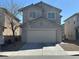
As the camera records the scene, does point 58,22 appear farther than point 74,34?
No

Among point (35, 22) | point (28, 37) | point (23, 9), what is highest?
point (23, 9)

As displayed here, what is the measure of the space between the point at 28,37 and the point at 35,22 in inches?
123

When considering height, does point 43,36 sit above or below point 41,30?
below

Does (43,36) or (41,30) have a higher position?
(41,30)

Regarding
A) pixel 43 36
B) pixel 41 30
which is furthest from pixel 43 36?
pixel 41 30

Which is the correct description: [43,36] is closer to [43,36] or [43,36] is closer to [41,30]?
[43,36]

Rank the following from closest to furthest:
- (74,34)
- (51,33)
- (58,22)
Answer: (51,33), (58,22), (74,34)

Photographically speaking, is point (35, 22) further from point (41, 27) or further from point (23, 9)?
point (23, 9)

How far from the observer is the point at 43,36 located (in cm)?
4056

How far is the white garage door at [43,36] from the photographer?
40.5m

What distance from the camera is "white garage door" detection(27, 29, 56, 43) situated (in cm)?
4053

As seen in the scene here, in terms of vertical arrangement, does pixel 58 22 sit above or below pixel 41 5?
below

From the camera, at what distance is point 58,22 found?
4338 centimetres

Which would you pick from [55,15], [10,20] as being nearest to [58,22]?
[55,15]
